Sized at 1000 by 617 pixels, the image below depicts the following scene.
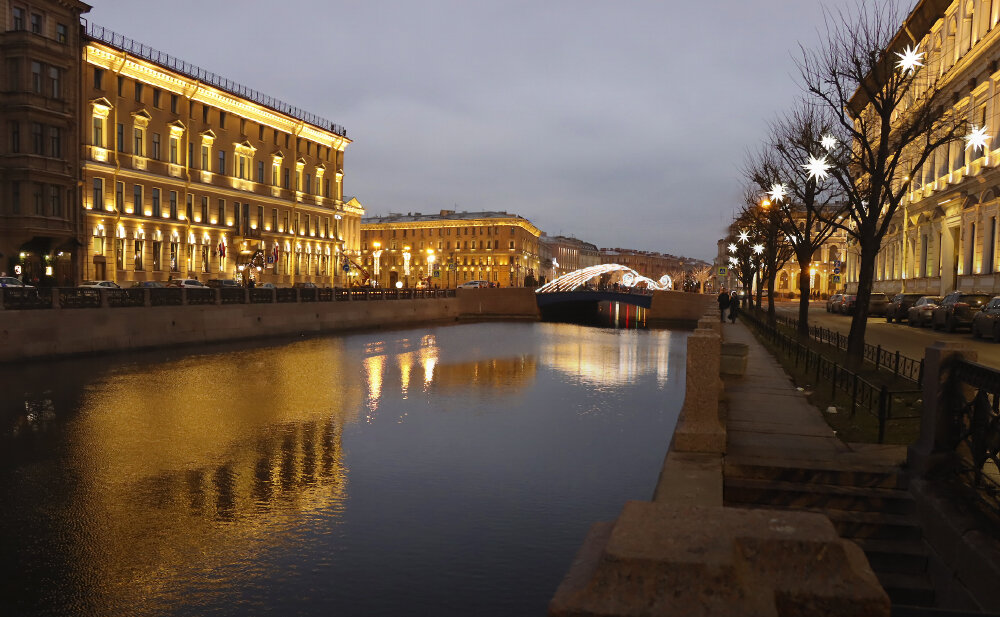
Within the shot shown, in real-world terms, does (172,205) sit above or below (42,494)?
above

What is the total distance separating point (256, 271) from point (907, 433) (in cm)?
6889

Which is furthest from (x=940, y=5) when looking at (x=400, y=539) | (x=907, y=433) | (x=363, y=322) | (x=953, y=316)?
(x=400, y=539)

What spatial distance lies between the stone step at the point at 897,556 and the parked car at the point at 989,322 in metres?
24.2

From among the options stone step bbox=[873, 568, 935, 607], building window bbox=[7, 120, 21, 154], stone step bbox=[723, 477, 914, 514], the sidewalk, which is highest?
building window bbox=[7, 120, 21, 154]

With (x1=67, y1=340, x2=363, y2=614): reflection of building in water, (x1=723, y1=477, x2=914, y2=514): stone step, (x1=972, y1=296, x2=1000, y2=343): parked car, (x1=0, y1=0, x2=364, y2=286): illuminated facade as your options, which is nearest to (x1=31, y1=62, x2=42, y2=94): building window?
(x1=0, y1=0, x2=364, y2=286): illuminated facade

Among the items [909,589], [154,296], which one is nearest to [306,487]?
[909,589]

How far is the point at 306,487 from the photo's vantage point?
42.4 ft

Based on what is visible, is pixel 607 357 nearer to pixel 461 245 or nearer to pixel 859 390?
pixel 859 390

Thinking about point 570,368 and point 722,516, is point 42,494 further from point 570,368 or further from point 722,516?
point 570,368

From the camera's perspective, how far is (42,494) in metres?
12.3

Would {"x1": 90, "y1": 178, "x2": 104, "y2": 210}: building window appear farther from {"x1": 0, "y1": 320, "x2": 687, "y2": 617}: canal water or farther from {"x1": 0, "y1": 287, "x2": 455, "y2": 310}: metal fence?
{"x1": 0, "y1": 320, "x2": 687, "y2": 617}: canal water

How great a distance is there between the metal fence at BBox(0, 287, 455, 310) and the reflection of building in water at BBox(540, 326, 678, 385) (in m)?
16.2

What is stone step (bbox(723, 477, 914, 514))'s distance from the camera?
8555mm

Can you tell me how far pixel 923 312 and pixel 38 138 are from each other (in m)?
53.2
